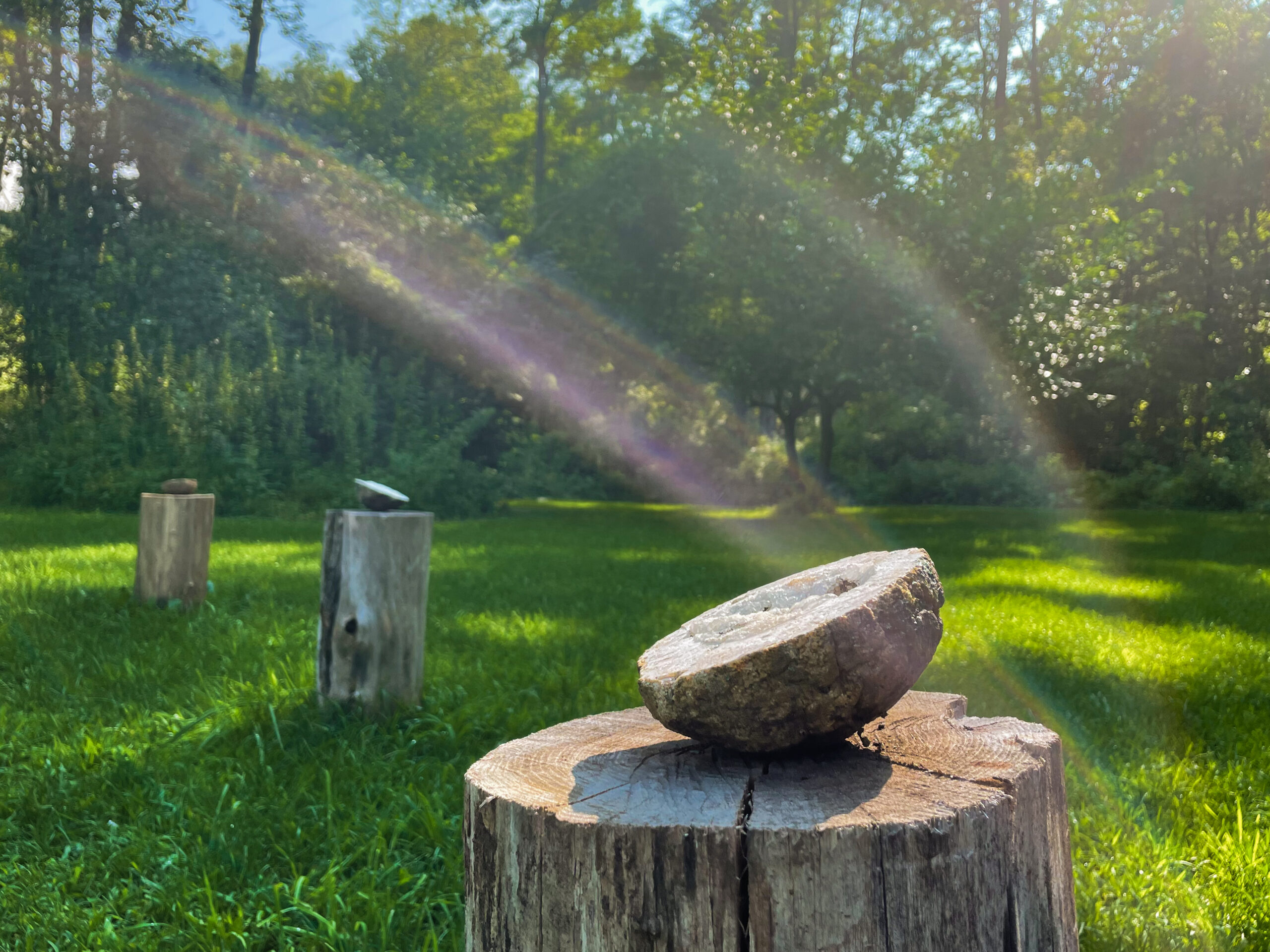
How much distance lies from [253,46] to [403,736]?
20.1 m

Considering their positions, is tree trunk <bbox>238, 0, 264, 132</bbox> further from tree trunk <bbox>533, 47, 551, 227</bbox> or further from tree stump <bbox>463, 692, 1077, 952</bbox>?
tree stump <bbox>463, 692, 1077, 952</bbox>

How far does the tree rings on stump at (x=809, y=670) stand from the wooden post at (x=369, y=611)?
246 cm

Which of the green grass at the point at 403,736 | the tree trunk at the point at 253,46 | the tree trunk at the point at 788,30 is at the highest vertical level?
the tree trunk at the point at 788,30

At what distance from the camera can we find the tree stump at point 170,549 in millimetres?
6086

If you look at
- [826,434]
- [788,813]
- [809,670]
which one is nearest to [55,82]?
[826,434]

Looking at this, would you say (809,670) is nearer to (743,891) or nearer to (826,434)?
(743,891)

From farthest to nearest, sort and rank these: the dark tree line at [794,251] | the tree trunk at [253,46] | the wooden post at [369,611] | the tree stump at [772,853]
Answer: the tree trunk at [253,46], the dark tree line at [794,251], the wooden post at [369,611], the tree stump at [772,853]

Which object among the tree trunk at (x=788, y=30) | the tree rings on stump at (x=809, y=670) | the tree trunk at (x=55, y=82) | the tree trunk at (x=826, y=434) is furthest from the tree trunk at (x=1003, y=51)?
the tree rings on stump at (x=809, y=670)

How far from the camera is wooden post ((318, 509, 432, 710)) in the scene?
412 cm

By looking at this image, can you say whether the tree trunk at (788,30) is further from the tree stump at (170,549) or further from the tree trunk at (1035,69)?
the tree stump at (170,549)

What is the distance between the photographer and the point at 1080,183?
17.9 meters

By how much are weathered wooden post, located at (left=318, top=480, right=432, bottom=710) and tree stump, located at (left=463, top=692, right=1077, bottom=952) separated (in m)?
2.41

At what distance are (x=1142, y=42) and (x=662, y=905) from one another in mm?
22638

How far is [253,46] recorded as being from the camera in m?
20.0
